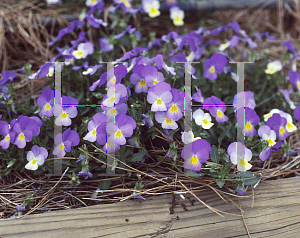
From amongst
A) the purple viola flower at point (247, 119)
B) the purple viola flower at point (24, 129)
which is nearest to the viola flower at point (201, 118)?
the purple viola flower at point (247, 119)

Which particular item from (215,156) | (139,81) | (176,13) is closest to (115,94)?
(139,81)

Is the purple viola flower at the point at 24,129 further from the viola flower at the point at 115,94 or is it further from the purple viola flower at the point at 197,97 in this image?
the purple viola flower at the point at 197,97

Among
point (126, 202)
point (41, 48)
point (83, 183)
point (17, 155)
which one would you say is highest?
point (41, 48)

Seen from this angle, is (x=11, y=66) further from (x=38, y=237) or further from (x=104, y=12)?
(x=38, y=237)

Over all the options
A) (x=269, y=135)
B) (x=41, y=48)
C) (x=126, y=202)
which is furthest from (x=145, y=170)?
(x=41, y=48)

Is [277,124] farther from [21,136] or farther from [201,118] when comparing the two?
[21,136]

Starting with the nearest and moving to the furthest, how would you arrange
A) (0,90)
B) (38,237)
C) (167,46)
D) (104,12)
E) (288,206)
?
1. (38,237)
2. (288,206)
3. (0,90)
4. (167,46)
5. (104,12)

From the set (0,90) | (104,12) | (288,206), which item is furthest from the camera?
(104,12)
